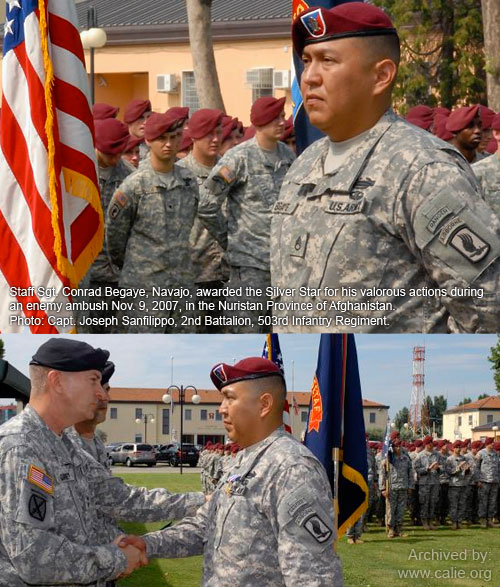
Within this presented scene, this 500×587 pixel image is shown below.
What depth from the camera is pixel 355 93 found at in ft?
13.5

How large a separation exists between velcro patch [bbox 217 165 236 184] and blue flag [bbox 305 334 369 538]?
10.8 ft

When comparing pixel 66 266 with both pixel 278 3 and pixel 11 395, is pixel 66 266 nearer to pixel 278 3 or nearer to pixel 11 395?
pixel 11 395

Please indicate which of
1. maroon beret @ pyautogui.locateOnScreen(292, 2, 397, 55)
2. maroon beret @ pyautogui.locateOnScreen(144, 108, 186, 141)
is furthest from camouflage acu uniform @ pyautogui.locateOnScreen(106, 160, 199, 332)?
maroon beret @ pyautogui.locateOnScreen(292, 2, 397, 55)

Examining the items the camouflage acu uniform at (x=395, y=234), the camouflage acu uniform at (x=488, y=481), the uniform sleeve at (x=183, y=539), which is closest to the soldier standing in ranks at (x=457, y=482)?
the camouflage acu uniform at (x=488, y=481)

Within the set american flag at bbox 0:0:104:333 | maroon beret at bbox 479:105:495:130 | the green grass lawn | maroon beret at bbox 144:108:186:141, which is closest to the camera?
american flag at bbox 0:0:104:333

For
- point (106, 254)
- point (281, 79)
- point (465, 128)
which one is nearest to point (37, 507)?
point (106, 254)

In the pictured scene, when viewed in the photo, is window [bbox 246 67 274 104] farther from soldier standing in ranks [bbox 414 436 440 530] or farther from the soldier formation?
soldier standing in ranks [bbox 414 436 440 530]

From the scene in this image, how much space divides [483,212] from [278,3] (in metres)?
35.8

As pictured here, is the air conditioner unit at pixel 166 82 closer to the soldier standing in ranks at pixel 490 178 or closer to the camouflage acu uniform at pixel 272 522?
the soldier standing in ranks at pixel 490 178

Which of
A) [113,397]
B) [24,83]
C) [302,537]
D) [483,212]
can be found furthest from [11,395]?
[483,212]

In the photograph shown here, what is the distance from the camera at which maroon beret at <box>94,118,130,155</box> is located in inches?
380

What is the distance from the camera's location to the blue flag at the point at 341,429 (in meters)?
6.80

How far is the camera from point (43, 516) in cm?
414

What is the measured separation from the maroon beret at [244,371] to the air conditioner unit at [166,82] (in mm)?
34364
